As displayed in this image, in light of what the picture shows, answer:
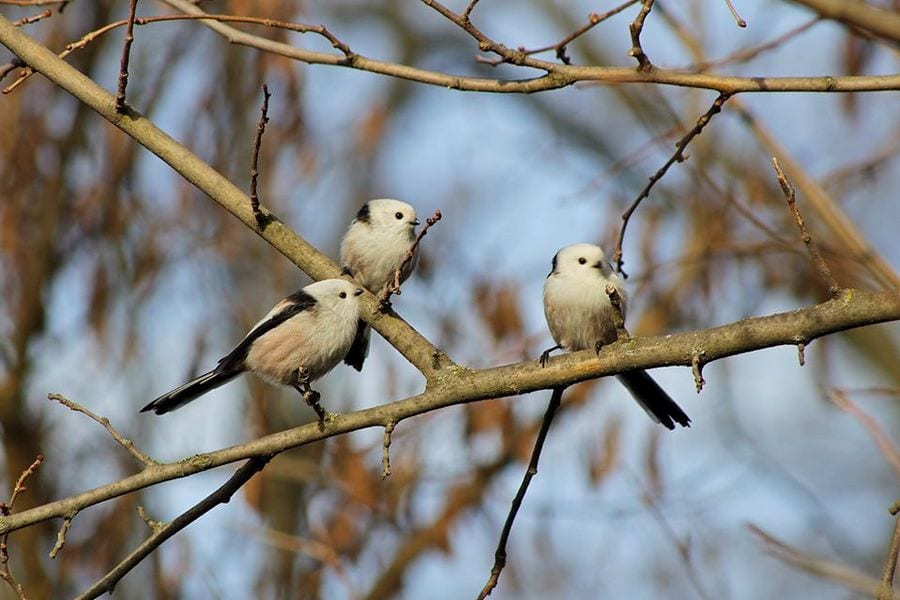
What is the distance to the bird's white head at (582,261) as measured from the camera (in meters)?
3.69

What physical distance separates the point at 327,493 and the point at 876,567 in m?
4.16

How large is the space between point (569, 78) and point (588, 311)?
1389 mm

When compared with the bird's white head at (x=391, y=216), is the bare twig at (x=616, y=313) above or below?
below

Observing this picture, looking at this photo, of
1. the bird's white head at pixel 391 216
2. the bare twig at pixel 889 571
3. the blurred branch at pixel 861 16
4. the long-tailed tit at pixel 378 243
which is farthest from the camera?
the bird's white head at pixel 391 216

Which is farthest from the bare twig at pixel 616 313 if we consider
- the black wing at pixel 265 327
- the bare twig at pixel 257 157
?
the black wing at pixel 265 327

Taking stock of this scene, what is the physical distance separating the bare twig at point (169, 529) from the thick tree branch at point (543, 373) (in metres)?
0.11

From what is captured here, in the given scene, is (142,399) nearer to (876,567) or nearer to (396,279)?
(396,279)

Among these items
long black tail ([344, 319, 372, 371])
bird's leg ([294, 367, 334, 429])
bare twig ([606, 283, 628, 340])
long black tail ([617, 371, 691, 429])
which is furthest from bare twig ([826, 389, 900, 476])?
long black tail ([344, 319, 372, 371])

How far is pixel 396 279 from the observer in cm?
279

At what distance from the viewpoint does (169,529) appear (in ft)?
8.15

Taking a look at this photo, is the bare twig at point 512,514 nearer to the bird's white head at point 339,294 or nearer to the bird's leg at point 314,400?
the bird's leg at point 314,400

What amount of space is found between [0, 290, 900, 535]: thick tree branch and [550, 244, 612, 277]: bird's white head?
1.18 m

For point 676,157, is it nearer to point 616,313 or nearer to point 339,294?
point 616,313

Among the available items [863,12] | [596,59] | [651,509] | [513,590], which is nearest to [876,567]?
[513,590]
